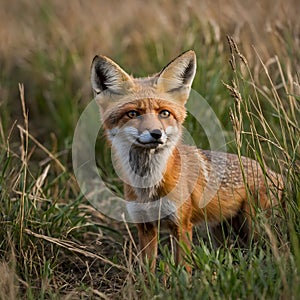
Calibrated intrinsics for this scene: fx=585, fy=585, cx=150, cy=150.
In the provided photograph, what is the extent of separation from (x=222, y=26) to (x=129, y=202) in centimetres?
351

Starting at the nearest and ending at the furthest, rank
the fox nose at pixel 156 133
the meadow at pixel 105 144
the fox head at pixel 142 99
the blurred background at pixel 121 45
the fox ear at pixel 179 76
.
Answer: the meadow at pixel 105 144, the fox nose at pixel 156 133, the fox head at pixel 142 99, the fox ear at pixel 179 76, the blurred background at pixel 121 45

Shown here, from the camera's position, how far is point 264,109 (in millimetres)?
6449

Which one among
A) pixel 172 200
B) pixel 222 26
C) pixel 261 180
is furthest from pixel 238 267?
pixel 222 26

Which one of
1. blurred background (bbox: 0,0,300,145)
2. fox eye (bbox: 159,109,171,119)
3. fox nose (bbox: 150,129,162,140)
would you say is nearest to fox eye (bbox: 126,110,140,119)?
fox eye (bbox: 159,109,171,119)

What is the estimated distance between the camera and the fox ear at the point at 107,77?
4359 mm

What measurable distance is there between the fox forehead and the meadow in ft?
1.53

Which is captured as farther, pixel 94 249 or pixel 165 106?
pixel 94 249

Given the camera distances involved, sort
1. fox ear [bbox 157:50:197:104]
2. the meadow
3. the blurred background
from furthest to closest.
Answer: the blurred background, fox ear [bbox 157:50:197:104], the meadow

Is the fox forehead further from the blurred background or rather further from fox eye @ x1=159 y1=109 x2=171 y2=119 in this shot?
the blurred background

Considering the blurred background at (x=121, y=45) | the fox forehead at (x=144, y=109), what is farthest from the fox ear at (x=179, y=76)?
the blurred background at (x=121, y=45)

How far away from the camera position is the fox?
4.30 metres

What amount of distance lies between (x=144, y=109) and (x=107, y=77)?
45 centimetres

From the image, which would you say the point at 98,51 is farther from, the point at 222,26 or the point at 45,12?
the point at 222,26

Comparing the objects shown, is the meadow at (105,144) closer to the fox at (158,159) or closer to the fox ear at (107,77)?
the fox at (158,159)
